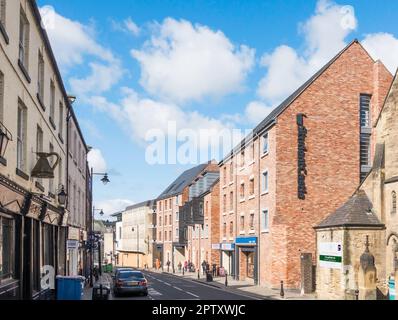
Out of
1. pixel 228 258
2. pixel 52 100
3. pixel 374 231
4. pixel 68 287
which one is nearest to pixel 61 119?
pixel 52 100

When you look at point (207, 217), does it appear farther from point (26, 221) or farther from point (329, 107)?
point (26, 221)

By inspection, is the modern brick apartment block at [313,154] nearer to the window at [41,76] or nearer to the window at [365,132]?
the window at [365,132]

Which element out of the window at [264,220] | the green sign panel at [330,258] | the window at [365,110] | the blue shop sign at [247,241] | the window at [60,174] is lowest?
the blue shop sign at [247,241]

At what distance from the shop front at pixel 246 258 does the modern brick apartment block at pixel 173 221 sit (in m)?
24.5

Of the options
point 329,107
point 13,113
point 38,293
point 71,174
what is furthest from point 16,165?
point 329,107

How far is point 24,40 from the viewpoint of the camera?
15.2m

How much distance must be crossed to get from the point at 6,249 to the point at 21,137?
10.8 feet

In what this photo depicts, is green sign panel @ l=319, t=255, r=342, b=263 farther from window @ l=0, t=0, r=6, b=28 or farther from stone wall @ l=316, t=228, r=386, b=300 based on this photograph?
window @ l=0, t=0, r=6, b=28

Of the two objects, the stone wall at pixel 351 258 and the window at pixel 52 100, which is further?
the stone wall at pixel 351 258

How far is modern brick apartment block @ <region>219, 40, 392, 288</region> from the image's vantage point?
109ft

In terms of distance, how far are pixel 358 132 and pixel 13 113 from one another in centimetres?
2646

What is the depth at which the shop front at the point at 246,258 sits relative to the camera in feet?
124

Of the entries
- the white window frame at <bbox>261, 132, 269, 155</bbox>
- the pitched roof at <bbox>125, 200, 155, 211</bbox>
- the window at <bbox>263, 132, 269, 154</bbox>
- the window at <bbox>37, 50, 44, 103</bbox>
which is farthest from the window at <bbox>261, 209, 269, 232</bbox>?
the pitched roof at <bbox>125, 200, 155, 211</bbox>

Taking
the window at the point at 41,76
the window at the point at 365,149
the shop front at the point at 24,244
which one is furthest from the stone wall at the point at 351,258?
the window at the point at 41,76
